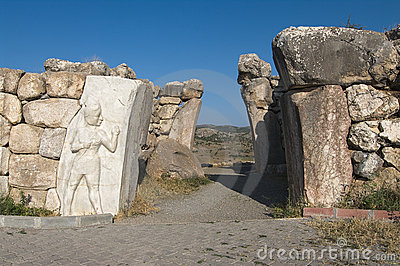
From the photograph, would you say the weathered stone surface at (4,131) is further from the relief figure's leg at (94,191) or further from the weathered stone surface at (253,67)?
the weathered stone surface at (253,67)

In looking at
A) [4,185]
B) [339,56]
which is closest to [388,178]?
[339,56]

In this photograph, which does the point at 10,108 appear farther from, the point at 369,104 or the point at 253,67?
the point at 253,67

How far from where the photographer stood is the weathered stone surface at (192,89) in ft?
42.0

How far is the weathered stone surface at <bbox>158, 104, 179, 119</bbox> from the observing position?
1270 cm

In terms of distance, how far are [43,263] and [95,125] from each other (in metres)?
2.55

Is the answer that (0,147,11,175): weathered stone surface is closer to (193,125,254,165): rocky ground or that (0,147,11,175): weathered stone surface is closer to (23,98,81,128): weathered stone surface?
(23,98,81,128): weathered stone surface

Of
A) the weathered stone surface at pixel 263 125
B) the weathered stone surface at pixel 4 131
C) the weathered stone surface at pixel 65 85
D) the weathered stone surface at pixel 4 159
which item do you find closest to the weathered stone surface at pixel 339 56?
the weathered stone surface at pixel 65 85

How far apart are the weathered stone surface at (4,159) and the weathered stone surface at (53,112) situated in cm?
69

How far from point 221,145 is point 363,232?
23065 mm

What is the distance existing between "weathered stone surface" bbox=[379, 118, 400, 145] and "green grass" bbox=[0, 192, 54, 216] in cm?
568

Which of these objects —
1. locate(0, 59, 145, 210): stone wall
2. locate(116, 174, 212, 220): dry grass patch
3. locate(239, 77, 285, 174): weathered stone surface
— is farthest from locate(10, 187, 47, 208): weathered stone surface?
locate(239, 77, 285, 174): weathered stone surface

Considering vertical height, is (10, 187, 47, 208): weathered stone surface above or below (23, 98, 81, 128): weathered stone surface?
below

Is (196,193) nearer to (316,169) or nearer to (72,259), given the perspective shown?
(316,169)

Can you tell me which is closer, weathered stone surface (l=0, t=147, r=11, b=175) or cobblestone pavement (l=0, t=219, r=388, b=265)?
cobblestone pavement (l=0, t=219, r=388, b=265)
